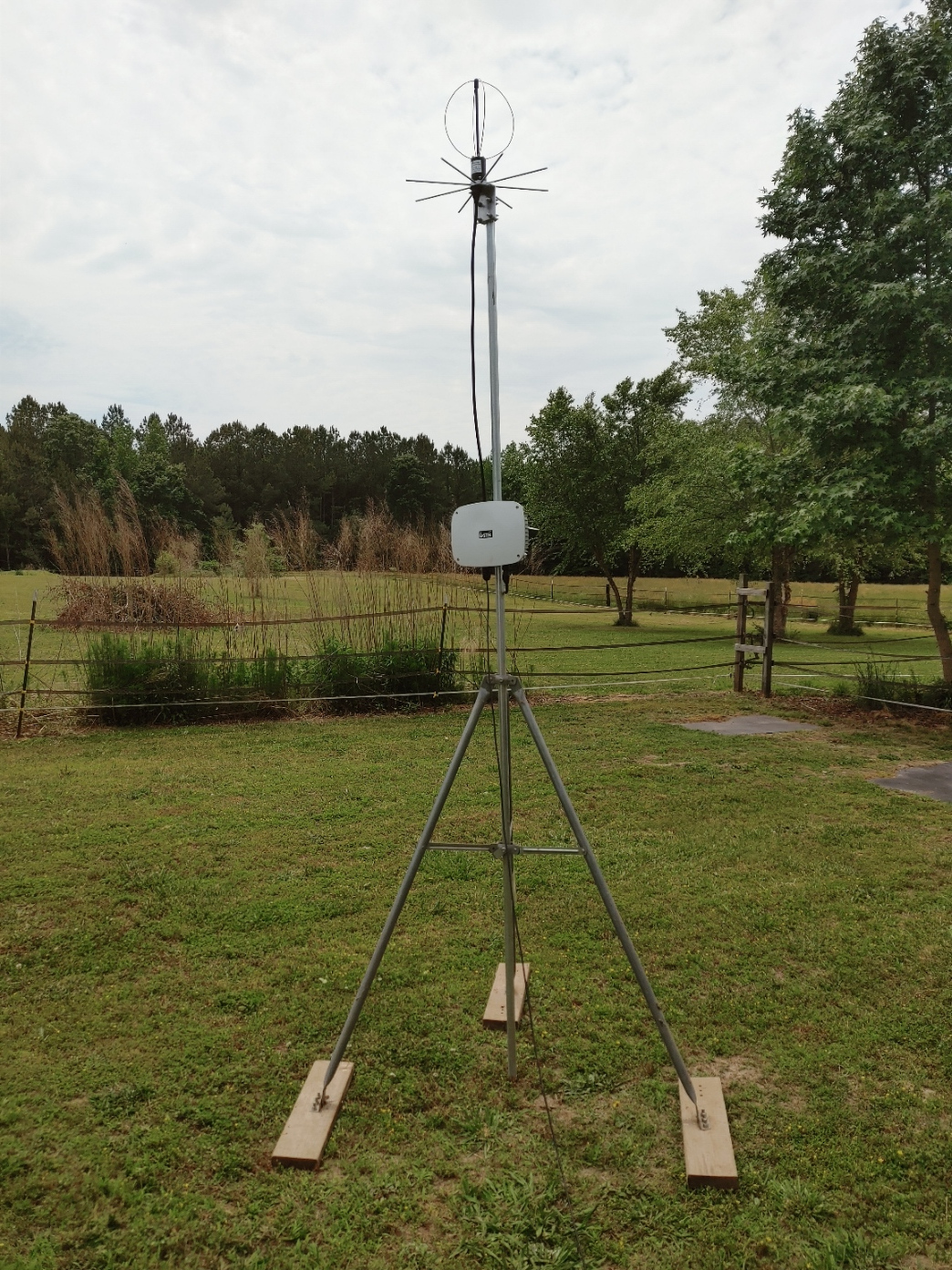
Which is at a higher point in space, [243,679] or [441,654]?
[441,654]

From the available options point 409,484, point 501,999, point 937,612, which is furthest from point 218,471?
point 501,999

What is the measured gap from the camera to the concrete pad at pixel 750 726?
736 cm

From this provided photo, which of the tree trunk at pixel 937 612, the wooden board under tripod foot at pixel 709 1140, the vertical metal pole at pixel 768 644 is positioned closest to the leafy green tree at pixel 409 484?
the vertical metal pole at pixel 768 644

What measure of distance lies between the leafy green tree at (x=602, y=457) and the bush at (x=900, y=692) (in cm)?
1296

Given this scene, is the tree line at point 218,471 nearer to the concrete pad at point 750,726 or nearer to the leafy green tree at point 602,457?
the leafy green tree at point 602,457

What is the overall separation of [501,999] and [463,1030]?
17cm

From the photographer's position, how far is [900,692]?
8.23 meters

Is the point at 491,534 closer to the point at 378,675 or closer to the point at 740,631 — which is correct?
the point at 378,675

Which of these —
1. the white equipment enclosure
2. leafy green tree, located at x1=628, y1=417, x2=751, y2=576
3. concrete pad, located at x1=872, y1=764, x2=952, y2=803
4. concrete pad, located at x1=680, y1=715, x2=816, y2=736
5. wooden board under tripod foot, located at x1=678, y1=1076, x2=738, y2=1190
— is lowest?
wooden board under tripod foot, located at x1=678, y1=1076, x2=738, y2=1190

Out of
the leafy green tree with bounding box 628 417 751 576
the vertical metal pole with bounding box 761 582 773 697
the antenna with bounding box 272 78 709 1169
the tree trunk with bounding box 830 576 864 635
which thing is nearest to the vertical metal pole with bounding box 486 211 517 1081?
the antenna with bounding box 272 78 709 1169

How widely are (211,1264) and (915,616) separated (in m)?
23.5

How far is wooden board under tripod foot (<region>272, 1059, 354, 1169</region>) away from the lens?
209 centimetres

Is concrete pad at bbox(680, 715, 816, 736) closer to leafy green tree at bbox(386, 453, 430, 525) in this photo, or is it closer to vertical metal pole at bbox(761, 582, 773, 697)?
vertical metal pole at bbox(761, 582, 773, 697)

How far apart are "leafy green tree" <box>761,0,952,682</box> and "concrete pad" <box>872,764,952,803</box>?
2108mm
